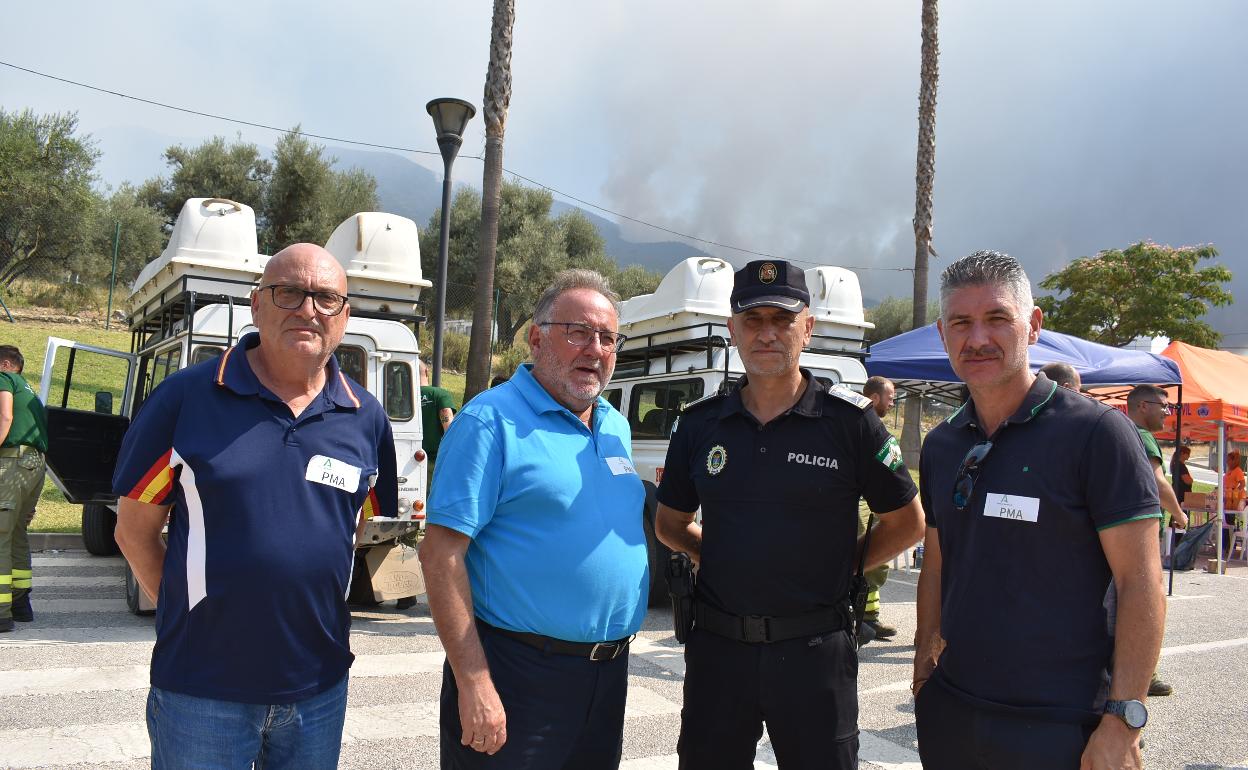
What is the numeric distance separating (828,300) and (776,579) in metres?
6.32

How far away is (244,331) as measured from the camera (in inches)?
244

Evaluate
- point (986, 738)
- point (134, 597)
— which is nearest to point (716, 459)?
point (986, 738)

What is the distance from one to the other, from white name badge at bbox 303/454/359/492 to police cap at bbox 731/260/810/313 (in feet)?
4.40

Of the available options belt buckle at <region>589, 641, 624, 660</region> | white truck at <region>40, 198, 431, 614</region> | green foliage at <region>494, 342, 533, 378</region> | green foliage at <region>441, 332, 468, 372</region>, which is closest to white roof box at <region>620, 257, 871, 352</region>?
white truck at <region>40, 198, 431, 614</region>

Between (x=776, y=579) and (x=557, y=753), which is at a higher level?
(x=776, y=579)

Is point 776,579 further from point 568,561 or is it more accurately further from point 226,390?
point 226,390

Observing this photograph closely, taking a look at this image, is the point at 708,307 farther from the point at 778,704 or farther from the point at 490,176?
the point at 778,704

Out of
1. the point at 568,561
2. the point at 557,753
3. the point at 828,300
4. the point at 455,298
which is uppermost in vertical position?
the point at 455,298

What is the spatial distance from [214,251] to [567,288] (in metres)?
5.06

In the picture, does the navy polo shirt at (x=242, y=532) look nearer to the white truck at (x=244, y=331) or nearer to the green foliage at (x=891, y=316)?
the white truck at (x=244, y=331)

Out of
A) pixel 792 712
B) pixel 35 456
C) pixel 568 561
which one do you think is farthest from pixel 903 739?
pixel 35 456

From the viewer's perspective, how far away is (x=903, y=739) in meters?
4.47

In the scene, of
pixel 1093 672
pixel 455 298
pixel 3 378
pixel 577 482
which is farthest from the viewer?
pixel 455 298

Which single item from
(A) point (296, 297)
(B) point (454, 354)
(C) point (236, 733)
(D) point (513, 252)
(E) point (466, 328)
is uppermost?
(D) point (513, 252)
